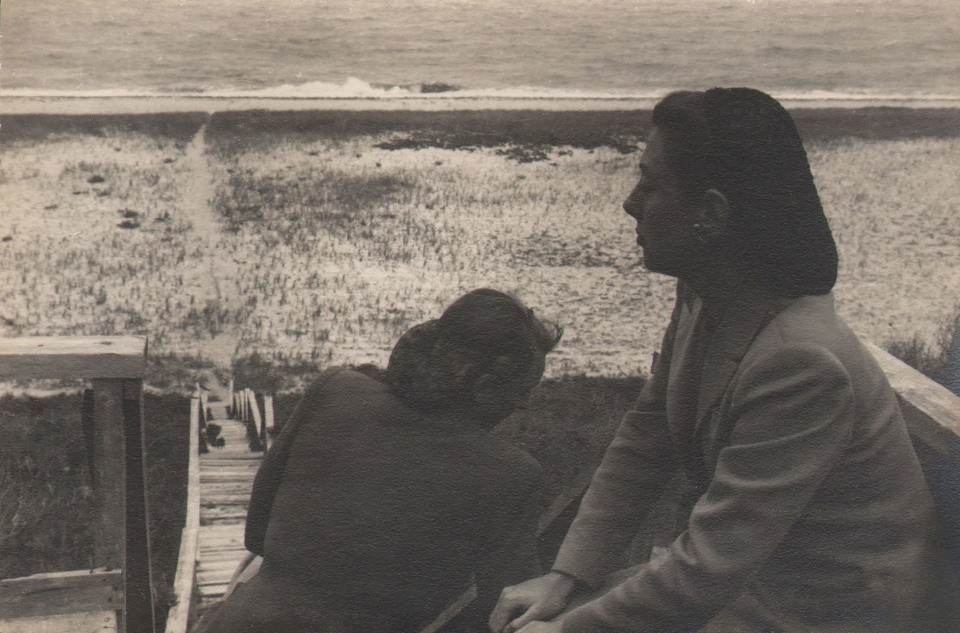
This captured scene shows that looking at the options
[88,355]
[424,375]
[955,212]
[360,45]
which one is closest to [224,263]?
[360,45]

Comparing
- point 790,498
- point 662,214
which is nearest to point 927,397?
point 790,498

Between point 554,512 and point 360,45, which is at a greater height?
point 360,45

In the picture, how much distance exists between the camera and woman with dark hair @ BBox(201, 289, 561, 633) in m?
1.72

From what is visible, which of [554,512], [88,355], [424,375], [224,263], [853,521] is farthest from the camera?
[224,263]

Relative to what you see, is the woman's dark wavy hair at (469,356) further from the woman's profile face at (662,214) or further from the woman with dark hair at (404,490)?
the woman's profile face at (662,214)

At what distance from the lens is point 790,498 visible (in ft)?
4.43

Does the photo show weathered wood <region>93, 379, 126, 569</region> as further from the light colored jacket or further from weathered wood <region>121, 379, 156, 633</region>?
the light colored jacket

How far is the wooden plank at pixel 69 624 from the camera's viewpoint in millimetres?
2900

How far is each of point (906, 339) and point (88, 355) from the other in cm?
370

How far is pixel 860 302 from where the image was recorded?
14.9ft

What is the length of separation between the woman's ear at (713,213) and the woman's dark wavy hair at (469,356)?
1.40 ft

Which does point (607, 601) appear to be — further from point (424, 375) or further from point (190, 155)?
point (190, 155)

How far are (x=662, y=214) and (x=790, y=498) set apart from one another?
1.49 feet

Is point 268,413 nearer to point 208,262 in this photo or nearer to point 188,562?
point 208,262
